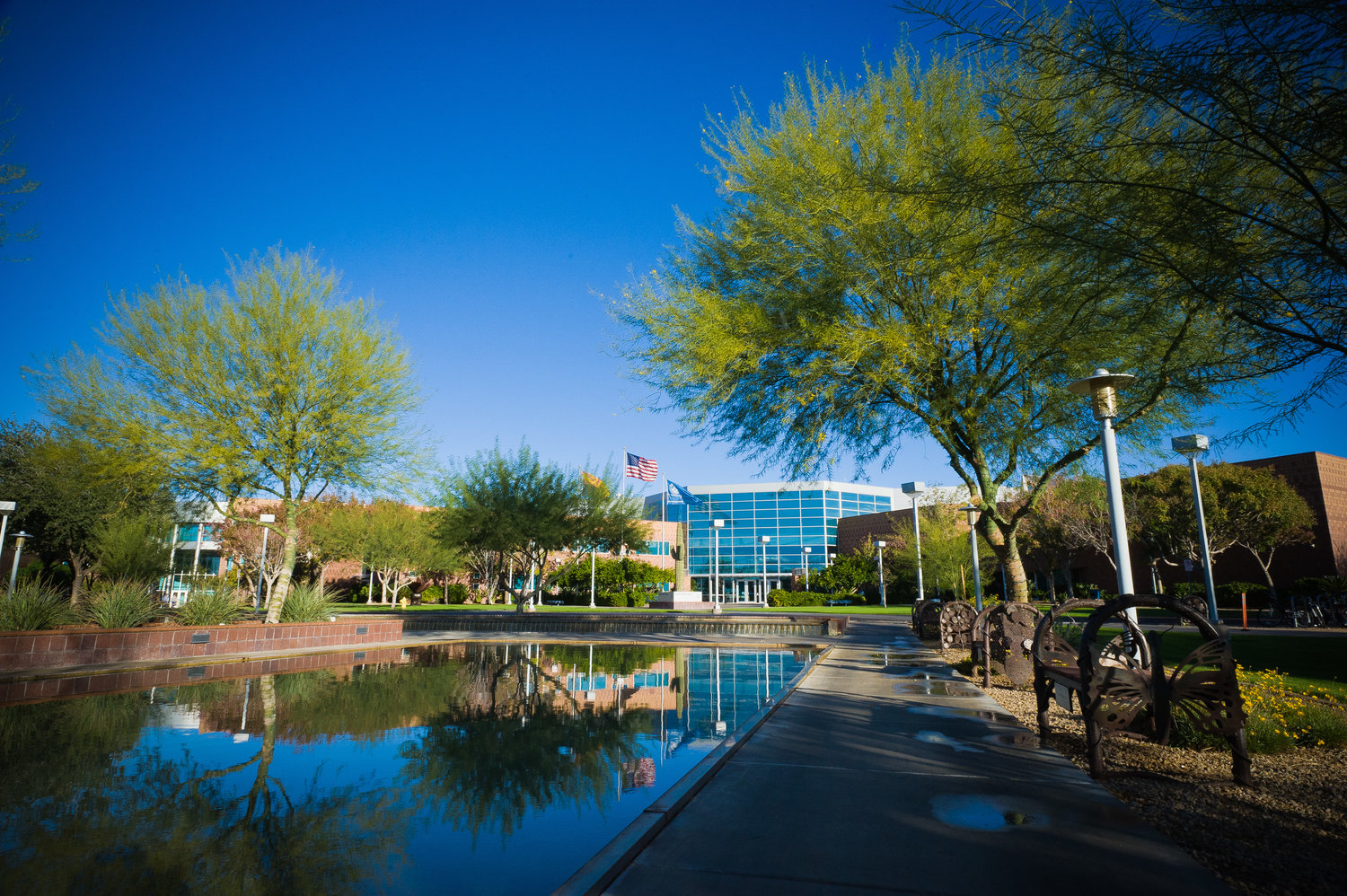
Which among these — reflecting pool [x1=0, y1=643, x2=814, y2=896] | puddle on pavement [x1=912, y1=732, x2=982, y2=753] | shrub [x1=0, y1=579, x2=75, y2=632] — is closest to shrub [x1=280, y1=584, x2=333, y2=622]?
shrub [x1=0, y1=579, x2=75, y2=632]

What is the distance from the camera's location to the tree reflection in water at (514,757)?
15.9 feet

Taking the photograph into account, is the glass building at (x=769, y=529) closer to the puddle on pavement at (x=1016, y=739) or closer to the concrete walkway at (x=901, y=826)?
Answer: the puddle on pavement at (x=1016, y=739)

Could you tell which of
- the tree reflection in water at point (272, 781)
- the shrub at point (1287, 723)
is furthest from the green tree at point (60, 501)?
the shrub at point (1287, 723)

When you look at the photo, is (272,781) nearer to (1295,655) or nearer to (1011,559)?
(1011,559)

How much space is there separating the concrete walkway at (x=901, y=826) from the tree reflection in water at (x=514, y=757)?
1066 millimetres

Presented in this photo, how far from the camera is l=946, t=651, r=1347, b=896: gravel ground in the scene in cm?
340

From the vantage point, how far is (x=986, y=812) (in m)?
4.33

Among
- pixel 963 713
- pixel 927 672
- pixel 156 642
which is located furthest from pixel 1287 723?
pixel 156 642

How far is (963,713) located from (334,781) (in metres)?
6.17

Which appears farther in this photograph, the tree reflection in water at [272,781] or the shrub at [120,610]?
the shrub at [120,610]

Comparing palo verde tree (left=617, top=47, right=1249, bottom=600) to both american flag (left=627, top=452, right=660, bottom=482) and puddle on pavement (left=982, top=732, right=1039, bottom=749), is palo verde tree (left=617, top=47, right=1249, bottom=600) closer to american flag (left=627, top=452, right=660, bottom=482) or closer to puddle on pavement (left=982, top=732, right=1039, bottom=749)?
puddle on pavement (left=982, top=732, right=1039, bottom=749)

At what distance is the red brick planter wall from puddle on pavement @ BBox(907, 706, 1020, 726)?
12157 millimetres

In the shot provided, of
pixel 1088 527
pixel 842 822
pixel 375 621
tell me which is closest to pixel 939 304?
pixel 842 822

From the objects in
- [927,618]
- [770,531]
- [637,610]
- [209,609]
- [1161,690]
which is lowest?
[637,610]
